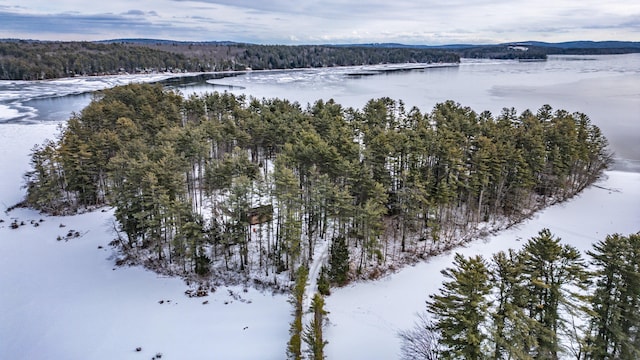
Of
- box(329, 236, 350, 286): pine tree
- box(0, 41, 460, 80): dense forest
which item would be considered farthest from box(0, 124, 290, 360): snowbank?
box(0, 41, 460, 80): dense forest

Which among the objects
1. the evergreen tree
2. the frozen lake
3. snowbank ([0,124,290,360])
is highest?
the frozen lake

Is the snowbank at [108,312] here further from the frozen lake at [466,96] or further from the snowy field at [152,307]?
the frozen lake at [466,96]

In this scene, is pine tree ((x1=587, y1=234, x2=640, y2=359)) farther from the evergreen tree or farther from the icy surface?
the evergreen tree

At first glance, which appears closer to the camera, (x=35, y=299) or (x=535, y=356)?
(x=535, y=356)

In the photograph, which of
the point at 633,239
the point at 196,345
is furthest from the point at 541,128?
the point at 196,345

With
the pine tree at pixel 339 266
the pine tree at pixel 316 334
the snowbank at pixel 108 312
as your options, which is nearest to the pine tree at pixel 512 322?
the pine tree at pixel 316 334

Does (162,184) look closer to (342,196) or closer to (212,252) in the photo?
(212,252)
